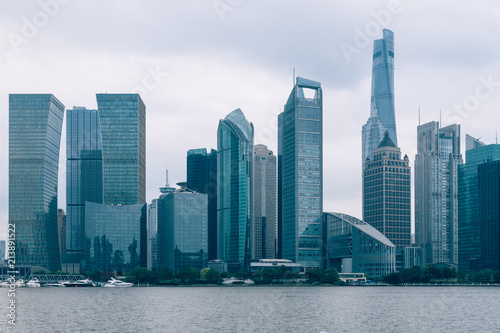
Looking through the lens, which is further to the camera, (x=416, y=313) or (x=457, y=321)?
(x=416, y=313)

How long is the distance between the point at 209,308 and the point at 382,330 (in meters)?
52.1

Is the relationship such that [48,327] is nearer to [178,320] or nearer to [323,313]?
[178,320]

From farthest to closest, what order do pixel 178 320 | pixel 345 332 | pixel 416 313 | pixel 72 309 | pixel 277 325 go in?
pixel 72 309, pixel 416 313, pixel 178 320, pixel 277 325, pixel 345 332

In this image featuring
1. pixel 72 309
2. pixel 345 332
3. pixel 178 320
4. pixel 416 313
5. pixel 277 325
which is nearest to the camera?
pixel 345 332

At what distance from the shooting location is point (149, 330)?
337 feet

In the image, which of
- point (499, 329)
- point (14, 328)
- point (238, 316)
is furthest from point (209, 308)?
point (499, 329)

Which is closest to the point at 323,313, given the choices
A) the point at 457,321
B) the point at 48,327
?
the point at 457,321

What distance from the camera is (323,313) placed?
130 m

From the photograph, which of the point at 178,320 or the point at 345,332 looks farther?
the point at 178,320

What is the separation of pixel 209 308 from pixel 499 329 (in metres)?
62.7

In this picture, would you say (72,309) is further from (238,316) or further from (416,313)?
(416,313)

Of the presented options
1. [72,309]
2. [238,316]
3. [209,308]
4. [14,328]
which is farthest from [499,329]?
[72,309]

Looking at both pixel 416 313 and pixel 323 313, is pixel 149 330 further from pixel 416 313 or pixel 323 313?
pixel 416 313

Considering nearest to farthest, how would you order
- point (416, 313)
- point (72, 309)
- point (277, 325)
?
1. point (277, 325)
2. point (416, 313)
3. point (72, 309)
